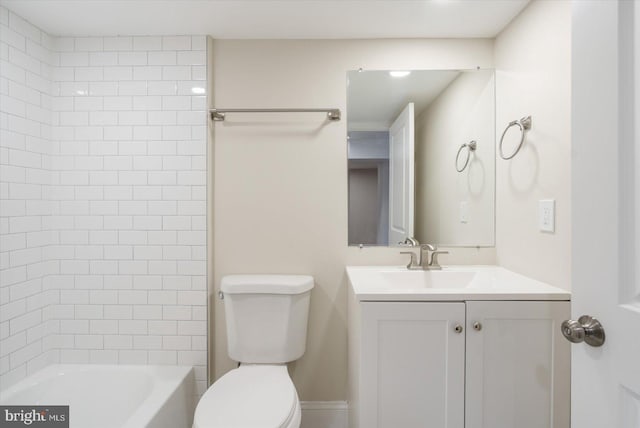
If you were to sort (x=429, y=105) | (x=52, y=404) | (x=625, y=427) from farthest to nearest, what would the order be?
(x=429, y=105)
(x=52, y=404)
(x=625, y=427)

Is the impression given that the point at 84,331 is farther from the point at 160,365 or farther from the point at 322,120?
the point at 322,120

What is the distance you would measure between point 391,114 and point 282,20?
728 millimetres

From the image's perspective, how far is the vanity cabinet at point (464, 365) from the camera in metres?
1.30

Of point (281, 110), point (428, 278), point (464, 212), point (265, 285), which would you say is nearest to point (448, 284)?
point (428, 278)

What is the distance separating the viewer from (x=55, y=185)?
1.95 meters

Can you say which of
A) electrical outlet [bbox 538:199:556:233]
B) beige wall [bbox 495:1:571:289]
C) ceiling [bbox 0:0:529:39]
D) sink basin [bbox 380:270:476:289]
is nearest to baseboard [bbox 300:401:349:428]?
sink basin [bbox 380:270:476:289]

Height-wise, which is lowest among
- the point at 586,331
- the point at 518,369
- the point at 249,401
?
the point at 249,401

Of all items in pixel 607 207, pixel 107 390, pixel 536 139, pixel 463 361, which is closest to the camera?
pixel 607 207

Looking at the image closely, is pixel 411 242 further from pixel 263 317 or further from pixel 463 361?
pixel 263 317

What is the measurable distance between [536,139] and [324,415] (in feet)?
5.74

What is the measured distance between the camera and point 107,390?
1864mm

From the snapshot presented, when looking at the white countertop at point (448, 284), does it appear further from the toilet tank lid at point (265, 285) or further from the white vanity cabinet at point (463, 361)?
the toilet tank lid at point (265, 285)

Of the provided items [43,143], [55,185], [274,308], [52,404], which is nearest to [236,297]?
[274,308]

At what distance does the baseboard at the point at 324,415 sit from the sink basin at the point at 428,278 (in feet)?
2.63
